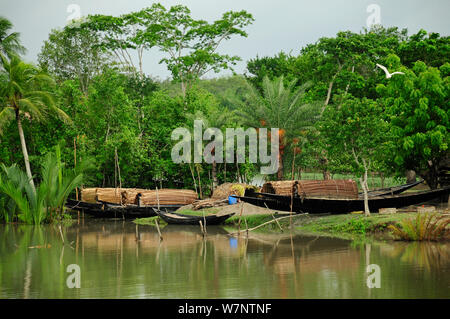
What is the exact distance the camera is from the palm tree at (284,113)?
23.8 meters

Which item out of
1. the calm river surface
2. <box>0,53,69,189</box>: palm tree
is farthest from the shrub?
<box>0,53,69,189</box>: palm tree

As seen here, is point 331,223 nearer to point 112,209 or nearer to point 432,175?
point 432,175

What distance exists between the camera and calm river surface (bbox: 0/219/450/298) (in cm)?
870

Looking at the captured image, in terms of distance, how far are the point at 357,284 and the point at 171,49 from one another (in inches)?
937

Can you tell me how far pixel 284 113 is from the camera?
78.3ft

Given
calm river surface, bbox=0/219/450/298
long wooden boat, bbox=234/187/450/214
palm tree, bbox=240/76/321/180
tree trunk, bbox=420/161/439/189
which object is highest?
palm tree, bbox=240/76/321/180

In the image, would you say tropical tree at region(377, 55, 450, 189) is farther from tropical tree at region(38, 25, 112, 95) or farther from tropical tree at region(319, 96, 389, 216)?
tropical tree at region(38, 25, 112, 95)

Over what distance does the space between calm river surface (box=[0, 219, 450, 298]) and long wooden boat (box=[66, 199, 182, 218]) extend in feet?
18.5

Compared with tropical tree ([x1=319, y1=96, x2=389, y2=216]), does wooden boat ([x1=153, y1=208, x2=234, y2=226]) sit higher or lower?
lower

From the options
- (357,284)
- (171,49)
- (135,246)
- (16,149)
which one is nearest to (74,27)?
(171,49)

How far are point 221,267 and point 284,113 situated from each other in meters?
13.7

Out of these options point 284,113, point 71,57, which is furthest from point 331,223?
point 71,57

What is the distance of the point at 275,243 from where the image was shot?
47.8 feet
